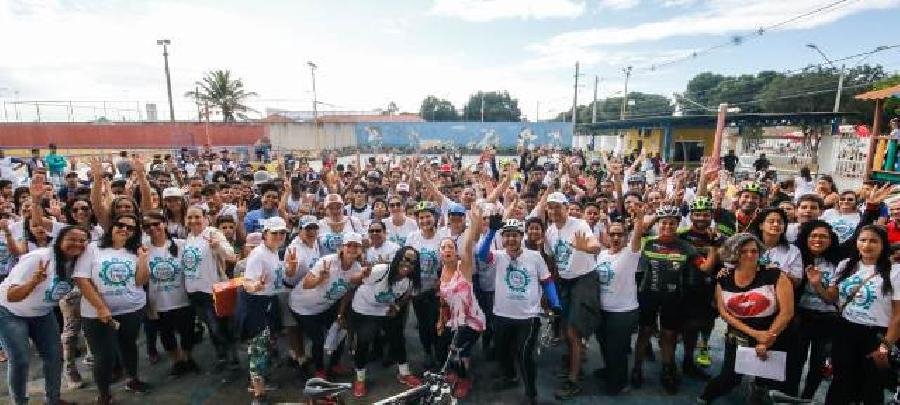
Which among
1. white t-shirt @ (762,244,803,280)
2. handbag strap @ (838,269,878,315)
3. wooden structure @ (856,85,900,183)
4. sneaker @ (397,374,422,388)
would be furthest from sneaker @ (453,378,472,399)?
wooden structure @ (856,85,900,183)

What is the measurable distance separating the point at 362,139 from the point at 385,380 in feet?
125

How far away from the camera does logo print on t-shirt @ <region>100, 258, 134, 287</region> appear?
386 cm

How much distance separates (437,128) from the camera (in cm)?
4184

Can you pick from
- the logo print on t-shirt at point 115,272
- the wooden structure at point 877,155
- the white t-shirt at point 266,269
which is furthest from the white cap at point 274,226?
the wooden structure at point 877,155

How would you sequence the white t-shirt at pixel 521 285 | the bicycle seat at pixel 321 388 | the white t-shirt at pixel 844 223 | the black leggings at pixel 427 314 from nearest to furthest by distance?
the bicycle seat at pixel 321 388 → the white t-shirt at pixel 521 285 → the black leggings at pixel 427 314 → the white t-shirt at pixel 844 223

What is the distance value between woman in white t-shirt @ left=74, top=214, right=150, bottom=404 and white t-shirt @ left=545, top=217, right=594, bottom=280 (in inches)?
148

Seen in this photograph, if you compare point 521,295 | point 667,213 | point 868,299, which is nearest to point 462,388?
point 521,295

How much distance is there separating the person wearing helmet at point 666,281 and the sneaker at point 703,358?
0.65 metres

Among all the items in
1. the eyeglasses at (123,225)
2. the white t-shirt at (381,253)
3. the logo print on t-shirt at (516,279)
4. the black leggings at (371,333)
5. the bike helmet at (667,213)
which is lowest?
the black leggings at (371,333)

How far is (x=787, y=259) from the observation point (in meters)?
3.92

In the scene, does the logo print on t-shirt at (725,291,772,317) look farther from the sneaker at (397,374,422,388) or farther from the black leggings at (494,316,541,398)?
the sneaker at (397,374,422,388)

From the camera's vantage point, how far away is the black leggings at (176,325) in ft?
14.6

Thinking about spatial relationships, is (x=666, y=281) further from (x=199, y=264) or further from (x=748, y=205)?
(x=199, y=264)

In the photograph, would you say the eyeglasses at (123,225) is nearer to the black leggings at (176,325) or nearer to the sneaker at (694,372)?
the black leggings at (176,325)
